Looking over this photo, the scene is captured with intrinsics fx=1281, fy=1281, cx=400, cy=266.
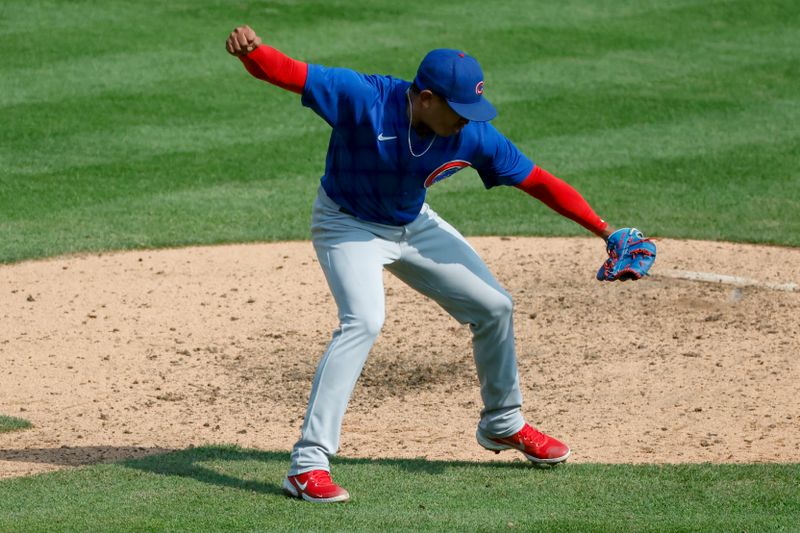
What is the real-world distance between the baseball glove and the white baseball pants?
0.47 meters

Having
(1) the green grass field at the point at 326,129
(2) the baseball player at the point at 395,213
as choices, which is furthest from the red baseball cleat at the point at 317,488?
(1) the green grass field at the point at 326,129

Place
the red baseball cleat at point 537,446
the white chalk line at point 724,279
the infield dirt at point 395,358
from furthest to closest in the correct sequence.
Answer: the white chalk line at point 724,279 → the infield dirt at point 395,358 → the red baseball cleat at point 537,446

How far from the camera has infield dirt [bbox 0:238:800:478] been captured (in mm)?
6340

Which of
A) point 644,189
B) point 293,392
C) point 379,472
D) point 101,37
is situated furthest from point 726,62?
point 379,472

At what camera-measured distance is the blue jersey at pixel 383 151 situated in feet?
16.8

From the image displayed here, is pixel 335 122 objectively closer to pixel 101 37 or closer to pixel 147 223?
pixel 147 223

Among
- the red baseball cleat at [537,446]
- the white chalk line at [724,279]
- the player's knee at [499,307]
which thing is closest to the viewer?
the player's knee at [499,307]

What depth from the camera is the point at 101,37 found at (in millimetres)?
13727

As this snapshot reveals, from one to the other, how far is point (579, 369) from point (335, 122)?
2.72 m

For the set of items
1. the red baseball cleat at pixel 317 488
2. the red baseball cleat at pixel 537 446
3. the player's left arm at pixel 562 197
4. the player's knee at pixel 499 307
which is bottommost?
the red baseball cleat at pixel 317 488

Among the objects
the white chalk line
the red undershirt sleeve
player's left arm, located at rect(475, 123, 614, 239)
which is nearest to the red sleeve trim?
player's left arm, located at rect(475, 123, 614, 239)

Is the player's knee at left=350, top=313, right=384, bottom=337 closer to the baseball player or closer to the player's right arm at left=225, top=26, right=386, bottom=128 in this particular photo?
the baseball player

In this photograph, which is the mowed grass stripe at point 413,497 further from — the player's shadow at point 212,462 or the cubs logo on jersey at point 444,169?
the cubs logo on jersey at point 444,169

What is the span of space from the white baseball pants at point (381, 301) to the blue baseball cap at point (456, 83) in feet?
2.13
